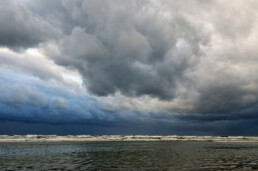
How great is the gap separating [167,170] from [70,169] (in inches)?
438

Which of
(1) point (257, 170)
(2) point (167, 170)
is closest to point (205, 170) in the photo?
(2) point (167, 170)

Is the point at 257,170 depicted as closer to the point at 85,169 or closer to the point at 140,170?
the point at 140,170

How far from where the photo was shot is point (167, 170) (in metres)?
24.0

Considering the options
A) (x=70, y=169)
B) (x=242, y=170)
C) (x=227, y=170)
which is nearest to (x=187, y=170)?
(x=227, y=170)

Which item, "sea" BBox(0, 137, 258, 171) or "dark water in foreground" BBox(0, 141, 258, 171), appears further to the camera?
"dark water in foreground" BBox(0, 141, 258, 171)

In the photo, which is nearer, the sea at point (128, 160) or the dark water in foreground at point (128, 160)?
the sea at point (128, 160)

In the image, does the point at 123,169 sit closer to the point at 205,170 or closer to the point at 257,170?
the point at 205,170

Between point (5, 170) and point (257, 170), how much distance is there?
95.2 feet

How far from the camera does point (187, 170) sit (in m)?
23.9

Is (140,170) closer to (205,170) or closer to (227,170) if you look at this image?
(205,170)

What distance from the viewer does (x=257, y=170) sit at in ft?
81.7

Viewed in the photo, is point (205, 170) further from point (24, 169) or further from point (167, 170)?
point (24, 169)

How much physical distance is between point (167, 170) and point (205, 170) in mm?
4256

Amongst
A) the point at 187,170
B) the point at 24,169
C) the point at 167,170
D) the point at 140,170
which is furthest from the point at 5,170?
the point at 187,170
